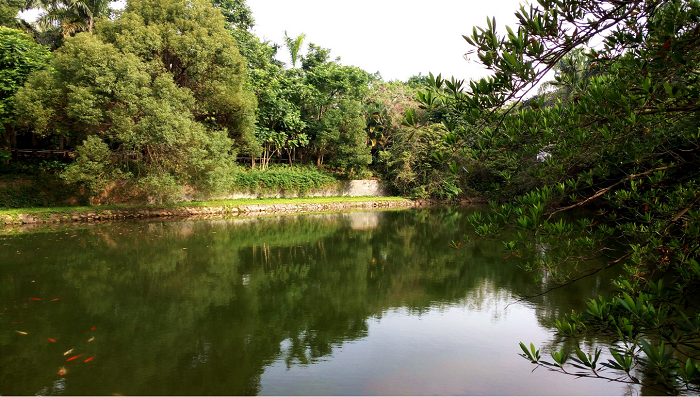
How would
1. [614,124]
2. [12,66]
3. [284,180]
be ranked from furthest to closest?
[284,180] < [12,66] < [614,124]

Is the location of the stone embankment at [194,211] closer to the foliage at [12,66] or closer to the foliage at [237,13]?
the foliage at [12,66]

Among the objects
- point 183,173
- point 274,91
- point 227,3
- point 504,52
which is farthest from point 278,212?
point 504,52

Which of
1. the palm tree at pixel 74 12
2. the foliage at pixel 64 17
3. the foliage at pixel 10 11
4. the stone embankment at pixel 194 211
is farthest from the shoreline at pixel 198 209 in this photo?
the foliage at pixel 10 11

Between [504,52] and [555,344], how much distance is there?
3346 millimetres

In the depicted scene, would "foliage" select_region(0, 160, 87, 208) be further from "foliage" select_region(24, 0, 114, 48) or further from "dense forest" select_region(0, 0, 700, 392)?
"foliage" select_region(24, 0, 114, 48)

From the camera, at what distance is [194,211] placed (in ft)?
51.1

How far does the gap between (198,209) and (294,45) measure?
1133 cm

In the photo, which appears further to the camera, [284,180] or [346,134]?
[346,134]

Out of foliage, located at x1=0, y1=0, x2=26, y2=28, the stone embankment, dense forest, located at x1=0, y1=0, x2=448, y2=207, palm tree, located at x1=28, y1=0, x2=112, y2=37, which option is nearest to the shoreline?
the stone embankment

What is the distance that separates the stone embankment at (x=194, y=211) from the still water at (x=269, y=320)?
3.17m

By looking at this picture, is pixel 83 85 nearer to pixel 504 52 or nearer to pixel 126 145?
pixel 126 145

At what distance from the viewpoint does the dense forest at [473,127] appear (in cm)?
205

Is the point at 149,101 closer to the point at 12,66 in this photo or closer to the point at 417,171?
the point at 12,66

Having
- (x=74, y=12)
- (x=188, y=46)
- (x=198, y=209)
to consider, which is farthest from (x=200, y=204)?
(x=74, y=12)
